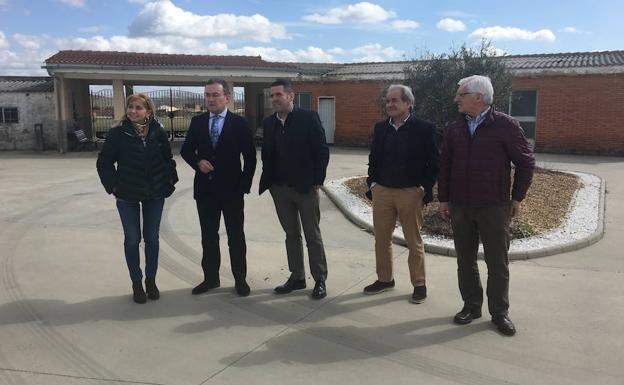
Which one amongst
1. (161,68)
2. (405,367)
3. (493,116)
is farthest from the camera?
(161,68)

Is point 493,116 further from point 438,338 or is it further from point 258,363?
point 258,363

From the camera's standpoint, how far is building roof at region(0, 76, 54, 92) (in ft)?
64.7

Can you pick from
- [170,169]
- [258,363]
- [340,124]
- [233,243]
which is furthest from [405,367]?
[340,124]

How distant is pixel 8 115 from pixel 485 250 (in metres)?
20.6

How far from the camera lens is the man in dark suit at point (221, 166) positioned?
4.55 meters

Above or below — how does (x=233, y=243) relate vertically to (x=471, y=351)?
above

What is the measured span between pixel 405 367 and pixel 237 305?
1.67 m

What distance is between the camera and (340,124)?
2100 cm

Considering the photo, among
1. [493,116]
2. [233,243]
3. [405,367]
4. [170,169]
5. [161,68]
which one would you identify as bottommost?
[405,367]

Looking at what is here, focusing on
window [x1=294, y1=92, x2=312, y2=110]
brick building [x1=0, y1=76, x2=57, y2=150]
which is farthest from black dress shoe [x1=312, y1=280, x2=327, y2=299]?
brick building [x1=0, y1=76, x2=57, y2=150]

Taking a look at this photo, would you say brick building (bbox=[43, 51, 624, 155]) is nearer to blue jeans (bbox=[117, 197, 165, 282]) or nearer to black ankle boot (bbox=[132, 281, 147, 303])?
blue jeans (bbox=[117, 197, 165, 282])

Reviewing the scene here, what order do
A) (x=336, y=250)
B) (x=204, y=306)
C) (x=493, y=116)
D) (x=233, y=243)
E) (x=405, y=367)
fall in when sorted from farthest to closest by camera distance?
(x=336, y=250) → (x=233, y=243) → (x=204, y=306) → (x=493, y=116) → (x=405, y=367)

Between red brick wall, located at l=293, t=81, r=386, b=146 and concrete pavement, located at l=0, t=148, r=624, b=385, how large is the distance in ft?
46.2


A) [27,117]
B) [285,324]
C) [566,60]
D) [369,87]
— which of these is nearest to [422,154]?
[285,324]
